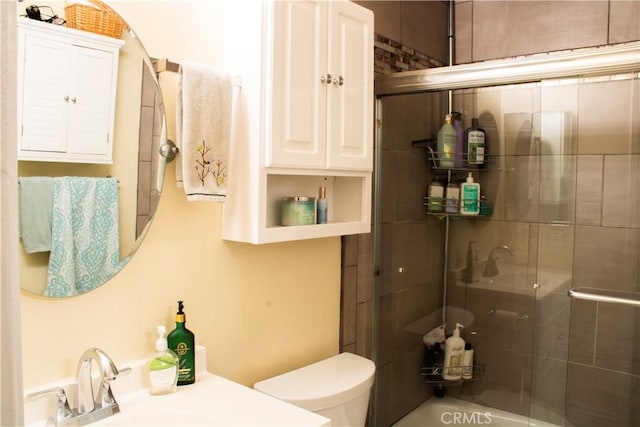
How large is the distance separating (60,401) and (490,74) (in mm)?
1787

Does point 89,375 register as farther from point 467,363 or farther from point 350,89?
point 467,363

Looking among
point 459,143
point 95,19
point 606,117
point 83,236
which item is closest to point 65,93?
point 95,19

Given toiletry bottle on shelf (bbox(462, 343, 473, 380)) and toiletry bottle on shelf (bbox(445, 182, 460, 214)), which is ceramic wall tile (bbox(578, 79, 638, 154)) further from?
toiletry bottle on shelf (bbox(462, 343, 473, 380))

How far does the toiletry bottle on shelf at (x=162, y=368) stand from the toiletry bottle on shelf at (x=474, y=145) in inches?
64.9

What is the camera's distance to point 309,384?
5.65 ft

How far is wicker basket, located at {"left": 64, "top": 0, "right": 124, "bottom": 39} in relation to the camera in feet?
3.98

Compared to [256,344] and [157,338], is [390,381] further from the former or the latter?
[157,338]

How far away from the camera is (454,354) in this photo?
2.55 meters

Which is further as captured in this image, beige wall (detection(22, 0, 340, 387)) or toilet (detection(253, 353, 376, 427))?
toilet (detection(253, 353, 376, 427))

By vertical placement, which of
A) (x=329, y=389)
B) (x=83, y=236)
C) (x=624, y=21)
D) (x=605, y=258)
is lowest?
(x=329, y=389)

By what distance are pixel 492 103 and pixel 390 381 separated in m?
1.37

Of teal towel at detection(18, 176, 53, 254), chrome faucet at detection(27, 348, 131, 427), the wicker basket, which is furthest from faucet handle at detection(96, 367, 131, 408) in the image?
the wicker basket

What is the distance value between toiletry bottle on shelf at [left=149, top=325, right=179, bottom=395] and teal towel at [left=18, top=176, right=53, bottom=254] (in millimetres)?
376

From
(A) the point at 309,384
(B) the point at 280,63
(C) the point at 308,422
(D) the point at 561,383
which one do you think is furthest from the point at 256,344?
(D) the point at 561,383
